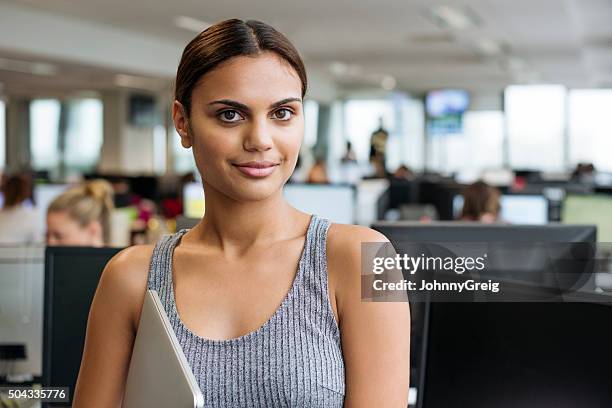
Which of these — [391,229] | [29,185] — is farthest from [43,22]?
[391,229]

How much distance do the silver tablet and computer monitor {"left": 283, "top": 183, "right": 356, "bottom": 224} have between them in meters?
5.20

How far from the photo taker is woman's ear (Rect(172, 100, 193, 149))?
1213 millimetres

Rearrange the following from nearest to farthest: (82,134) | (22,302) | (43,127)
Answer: (22,302)
(82,134)
(43,127)

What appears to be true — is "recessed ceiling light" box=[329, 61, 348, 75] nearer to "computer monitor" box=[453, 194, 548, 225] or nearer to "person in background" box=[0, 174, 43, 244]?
"computer monitor" box=[453, 194, 548, 225]

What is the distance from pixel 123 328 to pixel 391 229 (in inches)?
51.4

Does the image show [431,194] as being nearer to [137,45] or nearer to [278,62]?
[137,45]

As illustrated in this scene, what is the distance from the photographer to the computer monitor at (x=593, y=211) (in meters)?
4.99

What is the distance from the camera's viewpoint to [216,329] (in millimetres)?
1186

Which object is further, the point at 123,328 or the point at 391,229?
the point at 391,229

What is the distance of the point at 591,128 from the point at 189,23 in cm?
1199

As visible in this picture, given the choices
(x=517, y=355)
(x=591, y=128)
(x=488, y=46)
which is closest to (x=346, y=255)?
(x=517, y=355)

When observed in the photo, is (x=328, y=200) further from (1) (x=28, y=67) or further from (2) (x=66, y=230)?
(1) (x=28, y=67)

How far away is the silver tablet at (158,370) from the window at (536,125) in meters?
19.7

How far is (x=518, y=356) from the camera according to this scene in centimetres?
140
